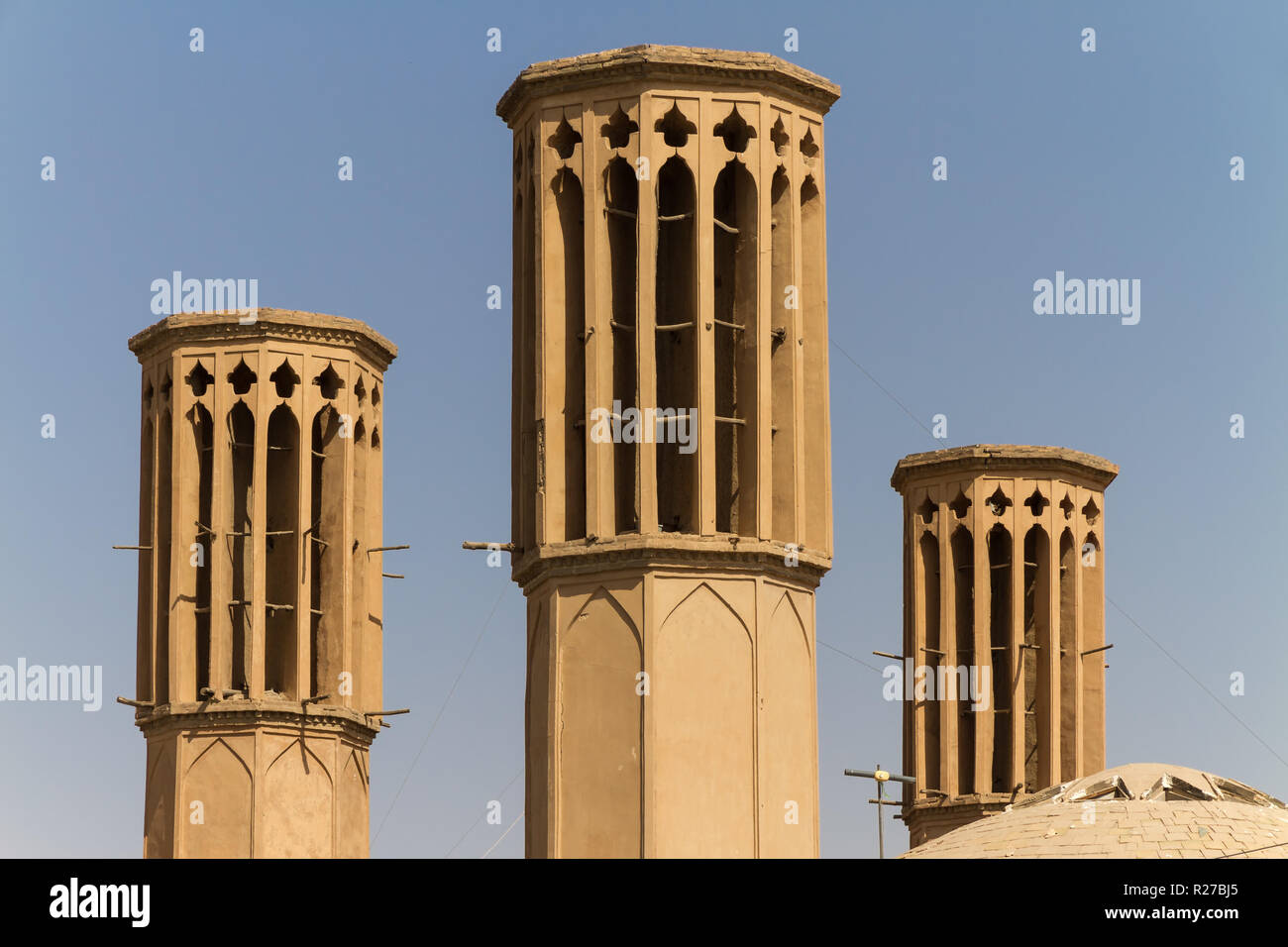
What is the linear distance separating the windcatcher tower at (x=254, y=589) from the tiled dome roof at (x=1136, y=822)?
18639 millimetres

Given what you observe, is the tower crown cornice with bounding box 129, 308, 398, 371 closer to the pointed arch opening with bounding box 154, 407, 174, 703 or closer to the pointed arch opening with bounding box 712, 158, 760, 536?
the pointed arch opening with bounding box 154, 407, 174, 703

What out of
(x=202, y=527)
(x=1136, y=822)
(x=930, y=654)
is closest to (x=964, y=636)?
(x=930, y=654)

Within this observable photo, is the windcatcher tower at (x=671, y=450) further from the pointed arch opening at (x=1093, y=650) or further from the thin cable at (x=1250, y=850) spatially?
the pointed arch opening at (x=1093, y=650)

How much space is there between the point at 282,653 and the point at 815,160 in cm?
1994

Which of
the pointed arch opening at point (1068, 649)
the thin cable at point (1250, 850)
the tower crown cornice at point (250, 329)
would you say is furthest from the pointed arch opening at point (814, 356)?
the pointed arch opening at point (1068, 649)

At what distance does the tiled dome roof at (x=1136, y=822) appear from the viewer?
26422 millimetres

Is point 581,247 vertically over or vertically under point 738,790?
over

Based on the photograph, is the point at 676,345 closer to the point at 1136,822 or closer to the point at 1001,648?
the point at 1136,822

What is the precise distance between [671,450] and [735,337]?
1507 millimetres

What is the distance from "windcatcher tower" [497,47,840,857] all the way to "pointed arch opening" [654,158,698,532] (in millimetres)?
31

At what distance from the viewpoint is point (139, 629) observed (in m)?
47.9

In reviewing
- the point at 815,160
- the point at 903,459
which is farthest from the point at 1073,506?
the point at 815,160

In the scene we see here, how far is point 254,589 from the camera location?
46656 millimetres
